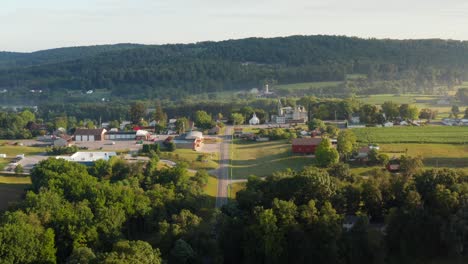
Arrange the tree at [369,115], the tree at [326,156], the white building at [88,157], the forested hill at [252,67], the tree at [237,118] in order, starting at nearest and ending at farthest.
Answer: the tree at [326,156] → the white building at [88,157] → the tree at [369,115] → the tree at [237,118] → the forested hill at [252,67]

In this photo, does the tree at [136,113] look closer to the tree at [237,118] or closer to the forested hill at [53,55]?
the tree at [237,118]

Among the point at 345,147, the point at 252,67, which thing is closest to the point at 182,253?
the point at 345,147

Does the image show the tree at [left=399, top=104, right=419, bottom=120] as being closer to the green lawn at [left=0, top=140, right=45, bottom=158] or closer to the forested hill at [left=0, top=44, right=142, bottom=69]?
the green lawn at [left=0, top=140, right=45, bottom=158]

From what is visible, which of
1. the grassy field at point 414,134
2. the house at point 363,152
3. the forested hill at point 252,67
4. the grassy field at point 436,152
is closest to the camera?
the grassy field at point 436,152

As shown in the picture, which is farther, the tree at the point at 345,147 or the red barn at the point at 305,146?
the red barn at the point at 305,146

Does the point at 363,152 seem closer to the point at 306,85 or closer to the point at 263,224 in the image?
the point at 263,224

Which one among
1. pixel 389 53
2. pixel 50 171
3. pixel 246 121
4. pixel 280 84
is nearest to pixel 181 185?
pixel 50 171

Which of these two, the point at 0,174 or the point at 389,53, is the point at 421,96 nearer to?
the point at 389,53

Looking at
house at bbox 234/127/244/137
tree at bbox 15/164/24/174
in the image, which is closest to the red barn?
house at bbox 234/127/244/137

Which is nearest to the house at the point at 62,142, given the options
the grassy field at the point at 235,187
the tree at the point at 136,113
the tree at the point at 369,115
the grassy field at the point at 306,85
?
the tree at the point at 136,113
